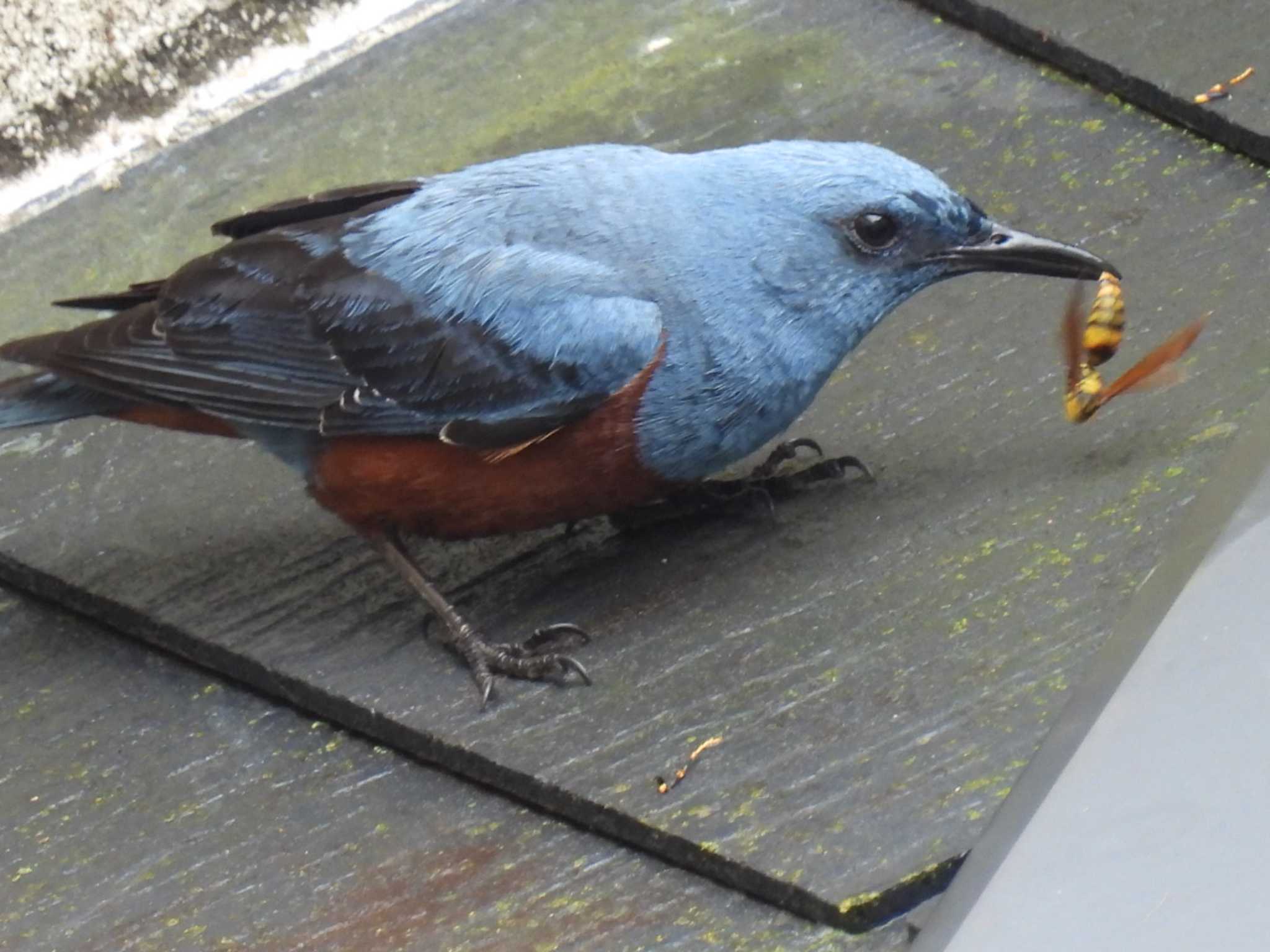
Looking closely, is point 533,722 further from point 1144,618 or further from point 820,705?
point 1144,618

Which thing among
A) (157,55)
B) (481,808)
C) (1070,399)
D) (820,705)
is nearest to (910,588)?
(820,705)

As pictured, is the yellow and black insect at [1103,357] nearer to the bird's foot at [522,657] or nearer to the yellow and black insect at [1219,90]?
the yellow and black insect at [1219,90]

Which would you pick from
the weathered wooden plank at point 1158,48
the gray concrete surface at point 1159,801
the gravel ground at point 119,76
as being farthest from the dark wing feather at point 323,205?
the gray concrete surface at point 1159,801

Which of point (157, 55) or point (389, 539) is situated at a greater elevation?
point (157, 55)

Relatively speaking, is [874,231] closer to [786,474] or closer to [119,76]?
[786,474]

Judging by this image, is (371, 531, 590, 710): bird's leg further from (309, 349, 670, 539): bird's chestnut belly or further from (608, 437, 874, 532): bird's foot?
(608, 437, 874, 532): bird's foot

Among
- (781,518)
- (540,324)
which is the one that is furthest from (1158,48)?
(540,324)
